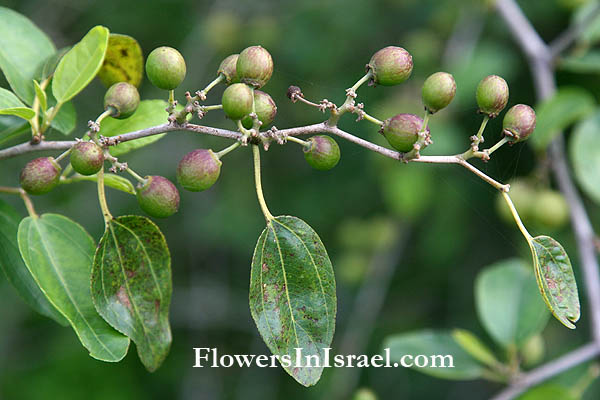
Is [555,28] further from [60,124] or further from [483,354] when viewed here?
[60,124]

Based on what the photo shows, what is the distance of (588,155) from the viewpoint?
238 centimetres

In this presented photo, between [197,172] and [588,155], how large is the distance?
1.83 metres

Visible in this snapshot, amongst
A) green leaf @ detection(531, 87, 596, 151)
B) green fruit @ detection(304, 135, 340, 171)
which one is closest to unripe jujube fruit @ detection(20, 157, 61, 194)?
green fruit @ detection(304, 135, 340, 171)

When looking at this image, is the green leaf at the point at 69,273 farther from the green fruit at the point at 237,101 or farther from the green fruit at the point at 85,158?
the green fruit at the point at 237,101

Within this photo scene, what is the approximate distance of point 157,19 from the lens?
4.70m

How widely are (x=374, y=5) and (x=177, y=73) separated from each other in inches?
122

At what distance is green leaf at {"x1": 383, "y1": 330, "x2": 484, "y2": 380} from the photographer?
83.3 inches

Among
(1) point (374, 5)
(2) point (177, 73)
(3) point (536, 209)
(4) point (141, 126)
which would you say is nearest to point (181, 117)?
A: (2) point (177, 73)

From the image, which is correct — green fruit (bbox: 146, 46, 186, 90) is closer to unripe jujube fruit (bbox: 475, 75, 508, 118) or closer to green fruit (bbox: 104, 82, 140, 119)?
green fruit (bbox: 104, 82, 140, 119)

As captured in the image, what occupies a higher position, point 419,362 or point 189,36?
point 189,36

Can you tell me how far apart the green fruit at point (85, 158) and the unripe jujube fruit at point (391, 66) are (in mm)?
553

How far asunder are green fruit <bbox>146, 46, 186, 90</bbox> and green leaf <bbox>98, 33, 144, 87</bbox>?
A: 30 cm

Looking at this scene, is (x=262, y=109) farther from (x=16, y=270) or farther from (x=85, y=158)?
(x=16, y=270)

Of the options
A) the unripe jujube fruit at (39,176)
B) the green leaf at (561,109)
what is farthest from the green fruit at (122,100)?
the green leaf at (561,109)
